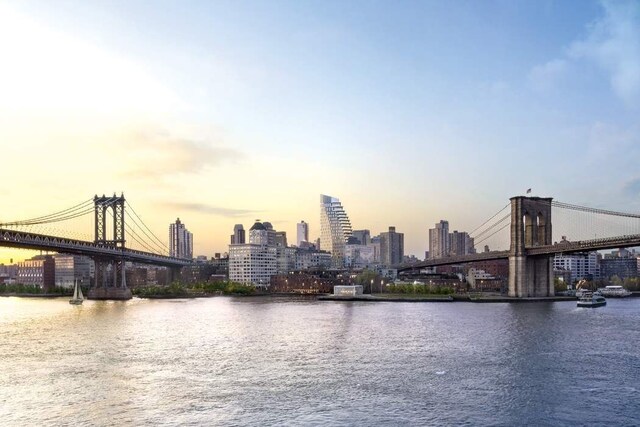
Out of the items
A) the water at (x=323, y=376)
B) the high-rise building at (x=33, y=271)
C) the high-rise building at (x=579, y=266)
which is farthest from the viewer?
the high-rise building at (x=579, y=266)

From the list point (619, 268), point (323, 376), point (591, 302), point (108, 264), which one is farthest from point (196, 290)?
point (619, 268)

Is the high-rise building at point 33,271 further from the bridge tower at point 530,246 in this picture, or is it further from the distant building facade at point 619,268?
the distant building facade at point 619,268

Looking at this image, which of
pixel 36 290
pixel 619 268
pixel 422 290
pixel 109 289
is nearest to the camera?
pixel 422 290

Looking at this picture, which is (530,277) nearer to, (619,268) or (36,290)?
(36,290)

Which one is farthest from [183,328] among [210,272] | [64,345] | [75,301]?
[210,272]

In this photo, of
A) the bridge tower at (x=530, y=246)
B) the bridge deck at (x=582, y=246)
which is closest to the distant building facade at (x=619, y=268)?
the bridge tower at (x=530, y=246)

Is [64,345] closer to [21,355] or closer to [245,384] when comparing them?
[21,355]

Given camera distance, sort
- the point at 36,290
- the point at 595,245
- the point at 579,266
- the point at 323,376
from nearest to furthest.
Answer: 1. the point at 323,376
2. the point at 595,245
3. the point at 36,290
4. the point at 579,266
